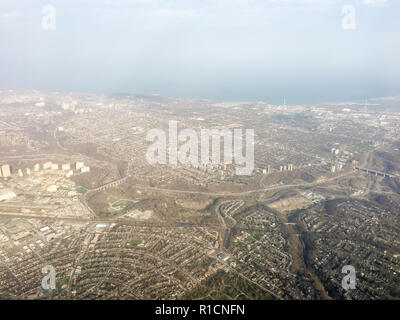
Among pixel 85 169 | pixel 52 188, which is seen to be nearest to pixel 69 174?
pixel 85 169

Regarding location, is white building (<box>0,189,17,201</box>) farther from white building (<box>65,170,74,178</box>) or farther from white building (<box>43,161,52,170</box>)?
white building (<box>43,161,52,170</box>)

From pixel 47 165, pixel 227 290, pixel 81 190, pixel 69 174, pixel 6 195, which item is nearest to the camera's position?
pixel 227 290

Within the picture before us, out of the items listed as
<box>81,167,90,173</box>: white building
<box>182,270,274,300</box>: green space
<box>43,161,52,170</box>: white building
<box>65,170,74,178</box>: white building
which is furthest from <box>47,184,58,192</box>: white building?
<box>182,270,274,300</box>: green space

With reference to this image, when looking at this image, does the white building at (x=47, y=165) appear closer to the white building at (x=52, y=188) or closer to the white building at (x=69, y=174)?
the white building at (x=69, y=174)

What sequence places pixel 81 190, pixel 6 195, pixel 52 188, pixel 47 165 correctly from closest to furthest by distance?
pixel 6 195, pixel 52 188, pixel 81 190, pixel 47 165

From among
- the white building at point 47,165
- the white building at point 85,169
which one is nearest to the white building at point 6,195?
the white building at point 47,165

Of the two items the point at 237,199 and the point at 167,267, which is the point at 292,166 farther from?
the point at 167,267

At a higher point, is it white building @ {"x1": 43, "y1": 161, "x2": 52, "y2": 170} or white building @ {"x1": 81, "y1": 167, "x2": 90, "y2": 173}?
Result: white building @ {"x1": 43, "y1": 161, "x2": 52, "y2": 170}

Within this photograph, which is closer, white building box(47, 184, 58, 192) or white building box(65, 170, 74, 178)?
white building box(47, 184, 58, 192)

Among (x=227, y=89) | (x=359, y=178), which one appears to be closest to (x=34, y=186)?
(x=359, y=178)

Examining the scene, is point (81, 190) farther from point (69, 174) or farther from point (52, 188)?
point (69, 174)

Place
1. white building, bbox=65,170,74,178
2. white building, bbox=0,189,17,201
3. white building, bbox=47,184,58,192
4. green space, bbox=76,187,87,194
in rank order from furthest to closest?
white building, bbox=65,170,74,178, green space, bbox=76,187,87,194, white building, bbox=47,184,58,192, white building, bbox=0,189,17,201

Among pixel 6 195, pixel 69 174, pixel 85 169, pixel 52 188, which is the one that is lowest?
pixel 6 195
